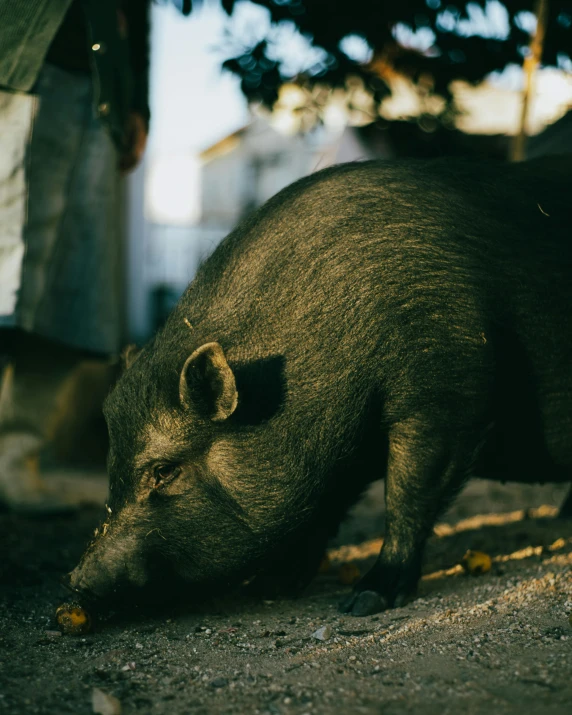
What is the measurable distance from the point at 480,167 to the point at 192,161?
31.3m

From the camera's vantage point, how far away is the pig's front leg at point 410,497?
2883 mm

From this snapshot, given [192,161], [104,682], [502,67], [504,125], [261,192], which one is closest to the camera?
[104,682]

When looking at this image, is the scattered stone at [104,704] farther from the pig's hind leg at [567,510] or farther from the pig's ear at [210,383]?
the pig's hind leg at [567,510]

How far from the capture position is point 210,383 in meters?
2.66

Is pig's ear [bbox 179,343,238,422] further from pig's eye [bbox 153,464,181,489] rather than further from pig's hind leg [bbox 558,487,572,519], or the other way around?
pig's hind leg [bbox 558,487,572,519]

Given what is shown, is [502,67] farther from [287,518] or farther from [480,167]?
[287,518]

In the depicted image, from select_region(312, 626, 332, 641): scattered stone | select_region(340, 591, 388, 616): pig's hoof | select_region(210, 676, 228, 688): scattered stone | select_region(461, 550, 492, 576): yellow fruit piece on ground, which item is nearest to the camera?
select_region(210, 676, 228, 688): scattered stone

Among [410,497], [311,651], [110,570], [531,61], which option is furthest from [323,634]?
[531,61]

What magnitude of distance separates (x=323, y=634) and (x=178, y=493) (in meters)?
0.64

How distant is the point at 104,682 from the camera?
7.42ft

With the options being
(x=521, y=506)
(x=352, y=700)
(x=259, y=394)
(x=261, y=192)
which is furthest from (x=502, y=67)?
(x=261, y=192)

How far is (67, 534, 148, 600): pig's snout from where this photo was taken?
2.75 m

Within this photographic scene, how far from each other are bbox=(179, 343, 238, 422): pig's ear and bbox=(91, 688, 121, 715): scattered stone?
902 millimetres

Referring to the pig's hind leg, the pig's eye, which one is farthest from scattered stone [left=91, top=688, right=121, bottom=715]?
the pig's hind leg
